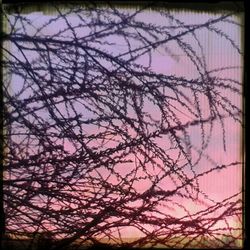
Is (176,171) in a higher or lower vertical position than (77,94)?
lower

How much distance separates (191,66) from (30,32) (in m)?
0.45

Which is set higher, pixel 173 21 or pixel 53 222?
pixel 173 21

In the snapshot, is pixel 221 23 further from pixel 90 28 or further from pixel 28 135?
pixel 28 135

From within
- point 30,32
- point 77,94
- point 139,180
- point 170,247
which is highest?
point 30,32

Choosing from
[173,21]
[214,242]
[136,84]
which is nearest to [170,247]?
[214,242]

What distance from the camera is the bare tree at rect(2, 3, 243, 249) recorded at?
120 centimetres

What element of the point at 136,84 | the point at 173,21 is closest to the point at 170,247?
the point at 136,84

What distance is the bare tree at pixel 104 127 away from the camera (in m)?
1.20

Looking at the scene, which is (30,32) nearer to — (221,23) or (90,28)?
(90,28)

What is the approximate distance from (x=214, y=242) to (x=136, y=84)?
0.49m

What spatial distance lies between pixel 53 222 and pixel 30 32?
0.52 metres

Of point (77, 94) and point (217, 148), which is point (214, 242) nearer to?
point (217, 148)

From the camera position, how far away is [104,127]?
121 cm

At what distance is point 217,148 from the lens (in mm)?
1223
